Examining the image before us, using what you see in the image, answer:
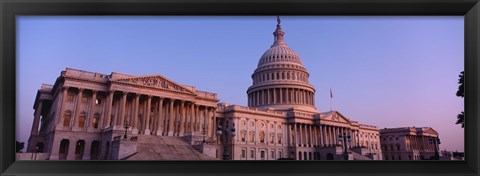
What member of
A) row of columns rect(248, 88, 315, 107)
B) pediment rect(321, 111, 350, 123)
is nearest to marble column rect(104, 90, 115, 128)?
pediment rect(321, 111, 350, 123)

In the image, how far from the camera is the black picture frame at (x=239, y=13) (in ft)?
33.8

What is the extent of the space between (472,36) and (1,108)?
599 inches

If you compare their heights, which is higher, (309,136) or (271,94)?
(271,94)

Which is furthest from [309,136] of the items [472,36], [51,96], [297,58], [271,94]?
[472,36]

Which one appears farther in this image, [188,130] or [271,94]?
[271,94]

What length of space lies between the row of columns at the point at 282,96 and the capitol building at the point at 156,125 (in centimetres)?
400

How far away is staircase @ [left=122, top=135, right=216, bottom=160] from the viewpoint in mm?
31122

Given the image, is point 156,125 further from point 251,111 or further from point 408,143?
point 408,143

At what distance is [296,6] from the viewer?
1073cm

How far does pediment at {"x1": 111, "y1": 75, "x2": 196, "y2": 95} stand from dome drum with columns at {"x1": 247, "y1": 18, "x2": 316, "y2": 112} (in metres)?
32.1

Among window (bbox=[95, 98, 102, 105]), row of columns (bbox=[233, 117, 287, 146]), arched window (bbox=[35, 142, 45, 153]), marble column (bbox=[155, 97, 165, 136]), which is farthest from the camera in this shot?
row of columns (bbox=[233, 117, 287, 146])

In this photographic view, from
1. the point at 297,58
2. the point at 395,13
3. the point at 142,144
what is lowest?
the point at 142,144

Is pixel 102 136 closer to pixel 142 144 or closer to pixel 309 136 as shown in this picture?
pixel 142 144

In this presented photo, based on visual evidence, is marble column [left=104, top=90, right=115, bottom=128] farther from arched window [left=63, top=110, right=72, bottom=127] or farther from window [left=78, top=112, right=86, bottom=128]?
arched window [left=63, top=110, right=72, bottom=127]
